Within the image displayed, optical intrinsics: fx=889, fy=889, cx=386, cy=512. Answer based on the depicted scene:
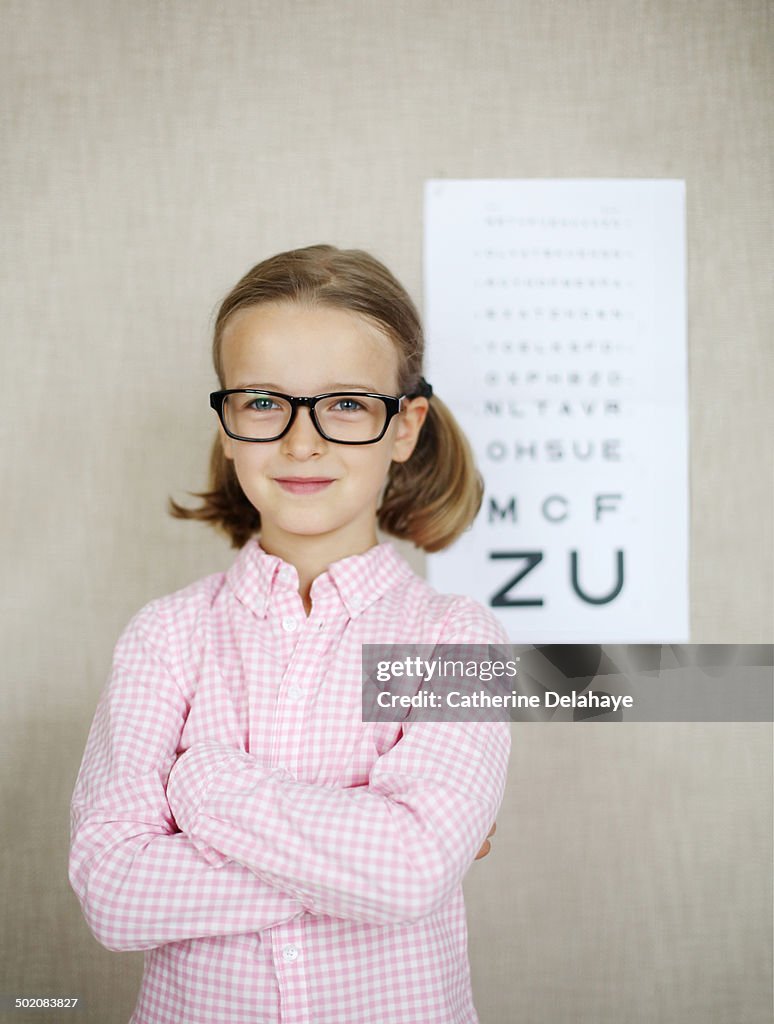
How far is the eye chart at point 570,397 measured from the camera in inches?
60.1

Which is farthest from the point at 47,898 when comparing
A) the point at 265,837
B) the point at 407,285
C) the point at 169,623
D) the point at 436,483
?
the point at 407,285

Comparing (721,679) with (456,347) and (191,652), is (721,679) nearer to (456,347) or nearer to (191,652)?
(456,347)

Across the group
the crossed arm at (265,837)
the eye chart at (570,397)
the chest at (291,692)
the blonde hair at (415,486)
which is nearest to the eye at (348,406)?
the blonde hair at (415,486)

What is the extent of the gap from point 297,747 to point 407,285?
0.85 meters

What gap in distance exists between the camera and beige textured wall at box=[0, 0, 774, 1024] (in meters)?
1.50

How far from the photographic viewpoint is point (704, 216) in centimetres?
153

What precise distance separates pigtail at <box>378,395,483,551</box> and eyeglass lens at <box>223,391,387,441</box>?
0.25 meters

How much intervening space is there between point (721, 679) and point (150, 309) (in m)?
1.18

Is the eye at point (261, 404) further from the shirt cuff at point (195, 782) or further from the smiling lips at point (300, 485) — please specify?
the shirt cuff at point (195, 782)

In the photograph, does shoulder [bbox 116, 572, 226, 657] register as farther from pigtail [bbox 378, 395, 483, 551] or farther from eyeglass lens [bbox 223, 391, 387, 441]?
pigtail [bbox 378, 395, 483, 551]

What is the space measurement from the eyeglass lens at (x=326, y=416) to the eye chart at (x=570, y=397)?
48cm

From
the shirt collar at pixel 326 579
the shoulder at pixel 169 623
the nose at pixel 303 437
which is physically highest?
the nose at pixel 303 437

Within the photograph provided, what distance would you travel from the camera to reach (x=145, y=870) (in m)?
0.90

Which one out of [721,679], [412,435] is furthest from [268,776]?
[721,679]
